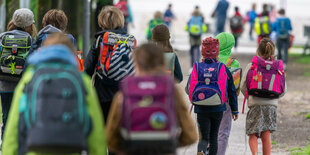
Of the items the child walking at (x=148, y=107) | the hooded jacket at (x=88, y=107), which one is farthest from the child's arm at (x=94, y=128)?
the child walking at (x=148, y=107)

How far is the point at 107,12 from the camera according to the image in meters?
6.93

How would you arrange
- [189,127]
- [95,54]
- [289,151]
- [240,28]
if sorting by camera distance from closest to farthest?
1. [189,127]
2. [95,54]
3. [289,151]
4. [240,28]

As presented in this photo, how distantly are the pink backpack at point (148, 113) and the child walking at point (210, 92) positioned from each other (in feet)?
9.00

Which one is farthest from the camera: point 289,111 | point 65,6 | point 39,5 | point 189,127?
point 65,6

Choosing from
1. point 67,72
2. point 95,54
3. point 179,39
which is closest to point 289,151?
point 95,54

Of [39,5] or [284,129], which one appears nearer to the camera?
[284,129]

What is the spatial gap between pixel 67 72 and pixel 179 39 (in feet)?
90.3

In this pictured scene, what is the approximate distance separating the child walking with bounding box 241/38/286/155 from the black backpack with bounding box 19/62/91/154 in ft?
12.4

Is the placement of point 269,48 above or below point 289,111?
above

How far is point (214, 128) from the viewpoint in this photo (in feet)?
24.3

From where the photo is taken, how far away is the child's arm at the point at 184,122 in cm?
464

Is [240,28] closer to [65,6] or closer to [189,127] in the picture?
[65,6]

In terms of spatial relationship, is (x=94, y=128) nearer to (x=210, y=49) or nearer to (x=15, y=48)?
(x=210, y=49)

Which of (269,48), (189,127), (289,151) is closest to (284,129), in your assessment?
(289,151)
